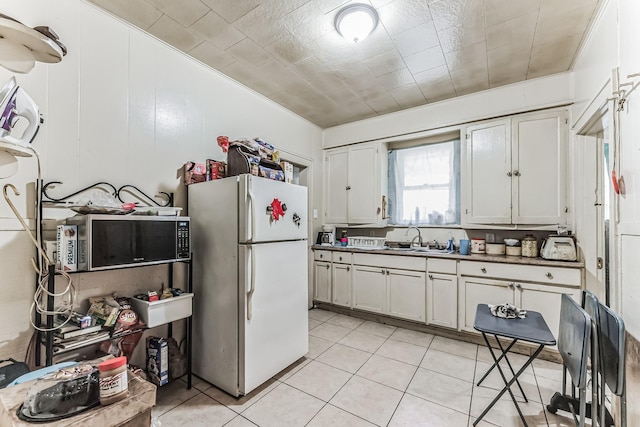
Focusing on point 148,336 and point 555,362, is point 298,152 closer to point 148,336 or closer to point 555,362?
point 148,336

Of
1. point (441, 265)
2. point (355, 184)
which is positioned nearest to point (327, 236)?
point (355, 184)

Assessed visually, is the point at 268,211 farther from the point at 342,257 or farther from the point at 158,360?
the point at 342,257

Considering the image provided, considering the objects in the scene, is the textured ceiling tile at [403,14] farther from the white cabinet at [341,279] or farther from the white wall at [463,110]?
the white cabinet at [341,279]

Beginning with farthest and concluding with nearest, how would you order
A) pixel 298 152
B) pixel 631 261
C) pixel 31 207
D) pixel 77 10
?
pixel 298 152
pixel 77 10
pixel 31 207
pixel 631 261

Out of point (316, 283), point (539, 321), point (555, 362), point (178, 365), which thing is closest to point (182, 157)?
point (178, 365)

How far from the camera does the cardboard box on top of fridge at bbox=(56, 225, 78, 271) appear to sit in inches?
58.5

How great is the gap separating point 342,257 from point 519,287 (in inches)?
76.0

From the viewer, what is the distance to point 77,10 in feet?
5.91

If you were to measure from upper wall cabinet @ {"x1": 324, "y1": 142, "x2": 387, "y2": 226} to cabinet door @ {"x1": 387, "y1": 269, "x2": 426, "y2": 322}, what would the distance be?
84 centimetres

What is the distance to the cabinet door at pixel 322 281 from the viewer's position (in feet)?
12.6

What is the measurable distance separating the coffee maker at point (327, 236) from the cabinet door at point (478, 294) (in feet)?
5.92

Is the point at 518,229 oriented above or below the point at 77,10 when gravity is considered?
below

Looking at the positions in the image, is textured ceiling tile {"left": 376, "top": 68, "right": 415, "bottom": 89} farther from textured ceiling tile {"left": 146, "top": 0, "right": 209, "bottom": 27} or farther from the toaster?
the toaster

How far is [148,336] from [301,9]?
2.65 meters
